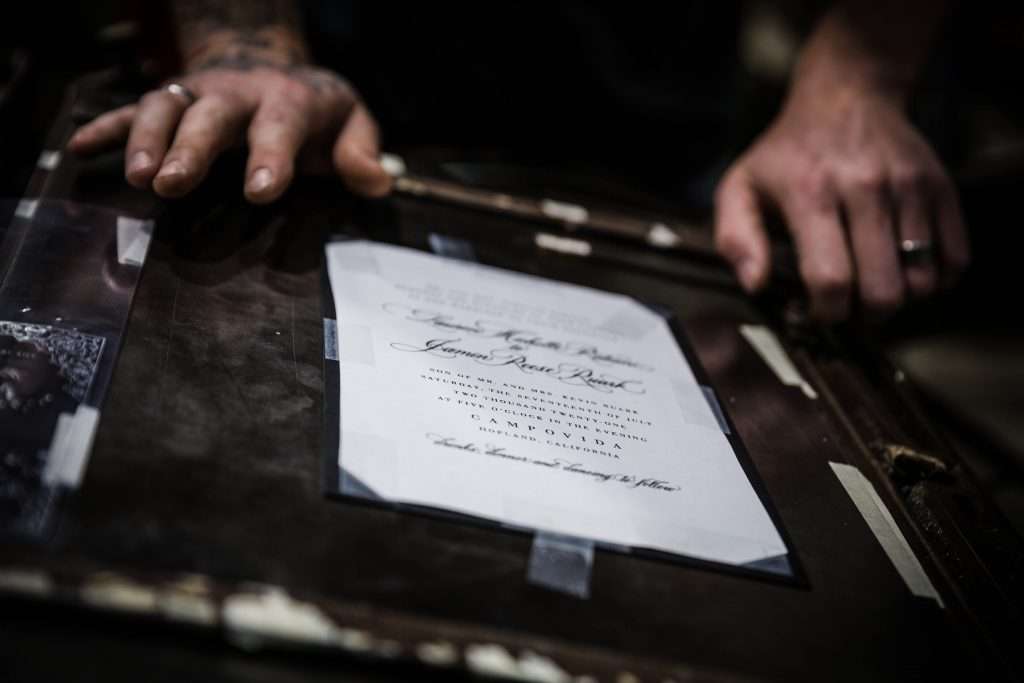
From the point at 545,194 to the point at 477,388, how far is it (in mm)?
492

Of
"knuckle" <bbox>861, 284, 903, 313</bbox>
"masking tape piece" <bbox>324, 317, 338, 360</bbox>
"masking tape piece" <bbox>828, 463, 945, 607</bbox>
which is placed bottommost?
"masking tape piece" <bbox>828, 463, 945, 607</bbox>

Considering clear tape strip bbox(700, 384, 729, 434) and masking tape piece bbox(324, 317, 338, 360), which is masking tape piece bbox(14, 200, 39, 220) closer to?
masking tape piece bbox(324, 317, 338, 360)

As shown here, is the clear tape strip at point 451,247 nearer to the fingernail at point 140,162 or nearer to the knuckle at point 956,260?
the fingernail at point 140,162

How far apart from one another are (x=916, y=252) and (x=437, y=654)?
80 centimetres

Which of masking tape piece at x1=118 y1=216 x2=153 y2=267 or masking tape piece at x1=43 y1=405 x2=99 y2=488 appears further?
masking tape piece at x1=118 y1=216 x2=153 y2=267

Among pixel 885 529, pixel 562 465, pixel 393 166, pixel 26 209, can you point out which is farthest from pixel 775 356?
pixel 26 209

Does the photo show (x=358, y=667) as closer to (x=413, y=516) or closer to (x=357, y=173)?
(x=413, y=516)

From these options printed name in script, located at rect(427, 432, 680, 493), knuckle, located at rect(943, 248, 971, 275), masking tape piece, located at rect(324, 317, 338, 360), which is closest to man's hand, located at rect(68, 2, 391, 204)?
masking tape piece, located at rect(324, 317, 338, 360)

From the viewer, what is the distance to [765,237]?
0.95 metres

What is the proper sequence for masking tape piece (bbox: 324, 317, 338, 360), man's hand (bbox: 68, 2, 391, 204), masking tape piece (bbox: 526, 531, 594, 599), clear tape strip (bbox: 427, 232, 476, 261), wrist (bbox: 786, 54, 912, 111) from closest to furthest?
1. masking tape piece (bbox: 526, 531, 594, 599)
2. masking tape piece (bbox: 324, 317, 338, 360)
3. man's hand (bbox: 68, 2, 391, 204)
4. clear tape strip (bbox: 427, 232, 476, 261)
5. wrist (bbox: 786, 54, 912, 111)

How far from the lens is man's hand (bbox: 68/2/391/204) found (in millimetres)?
673

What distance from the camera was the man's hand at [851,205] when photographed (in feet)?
2.99

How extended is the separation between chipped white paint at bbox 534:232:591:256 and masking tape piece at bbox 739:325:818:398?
0.64 feet

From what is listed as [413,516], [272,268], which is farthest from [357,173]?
[413,516]
